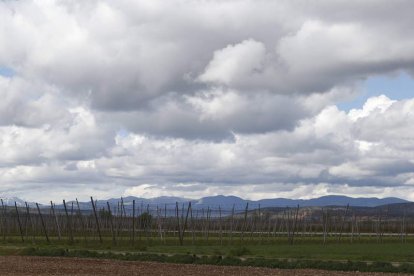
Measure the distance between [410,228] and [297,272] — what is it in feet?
366

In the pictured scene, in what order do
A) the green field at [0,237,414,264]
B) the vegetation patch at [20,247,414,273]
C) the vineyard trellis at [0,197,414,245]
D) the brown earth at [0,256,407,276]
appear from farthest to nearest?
the vineyard trellis at [0,197,414,245]
the green field at [0,237,414,264]
the vegetation patch at [20,247,414,273]
the brown earth at [0,256,407,276]

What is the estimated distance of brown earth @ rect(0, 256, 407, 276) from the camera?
3469cm

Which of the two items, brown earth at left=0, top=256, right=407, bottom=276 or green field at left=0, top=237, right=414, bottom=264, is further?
green field at left=0, top=237, right=414, bottom=264

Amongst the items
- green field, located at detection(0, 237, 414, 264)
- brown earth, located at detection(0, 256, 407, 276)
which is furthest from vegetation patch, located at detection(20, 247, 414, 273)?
green field, located at detection(0, 237, 414, 264)

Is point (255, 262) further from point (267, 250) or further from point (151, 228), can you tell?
point (151, 228)

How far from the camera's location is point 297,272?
35438 mm

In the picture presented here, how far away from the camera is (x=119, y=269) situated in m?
36.5

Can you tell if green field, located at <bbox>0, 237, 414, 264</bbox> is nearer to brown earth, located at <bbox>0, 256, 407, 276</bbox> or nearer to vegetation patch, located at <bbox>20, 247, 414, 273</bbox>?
vegetation patch, located at <bbox>20, 247, 414, 273</bbox>

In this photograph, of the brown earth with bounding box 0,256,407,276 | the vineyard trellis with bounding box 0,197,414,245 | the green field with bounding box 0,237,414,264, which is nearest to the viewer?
the brown earth with bounding box 0,256,407,276

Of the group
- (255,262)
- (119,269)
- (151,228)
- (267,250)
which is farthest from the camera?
(151,228)

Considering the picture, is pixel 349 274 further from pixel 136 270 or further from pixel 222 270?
pixel 136 270

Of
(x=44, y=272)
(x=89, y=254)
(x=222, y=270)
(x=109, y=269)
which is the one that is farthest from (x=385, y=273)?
(x=89, y=254)

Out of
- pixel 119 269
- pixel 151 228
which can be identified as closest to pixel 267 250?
pixel 119 269

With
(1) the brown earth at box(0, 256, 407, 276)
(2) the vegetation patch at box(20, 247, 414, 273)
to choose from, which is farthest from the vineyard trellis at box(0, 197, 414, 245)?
(1) the brown earth at box(0, 256, 407, 276)
